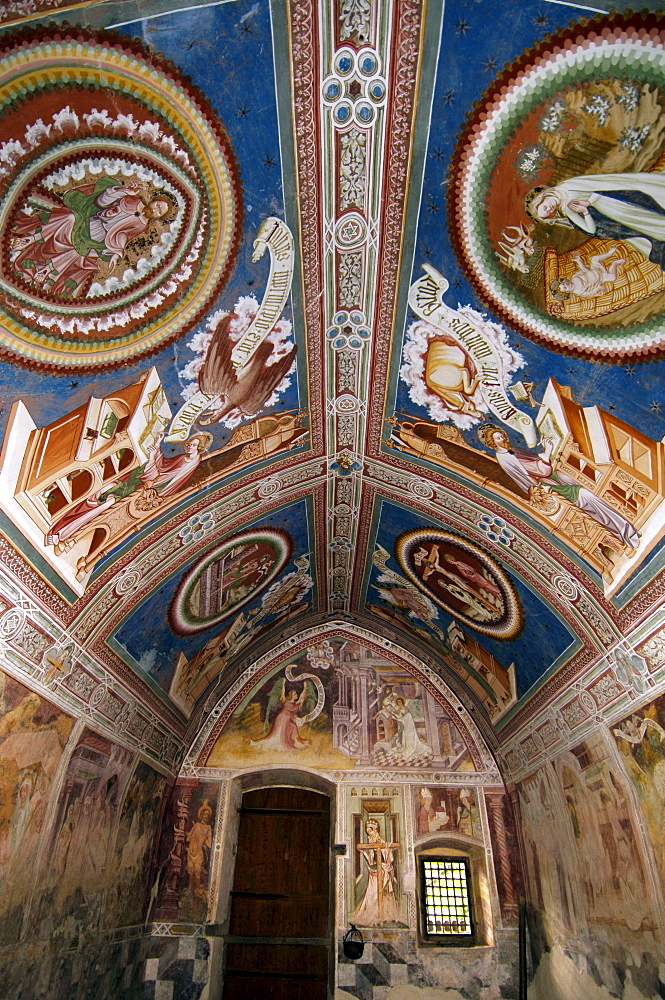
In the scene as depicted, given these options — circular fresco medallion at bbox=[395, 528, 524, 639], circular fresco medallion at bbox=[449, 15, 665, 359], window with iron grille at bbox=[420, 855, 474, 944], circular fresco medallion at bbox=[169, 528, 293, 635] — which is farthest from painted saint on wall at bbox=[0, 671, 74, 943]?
window with iron grille at bbox=[420, 855, 474, 944]

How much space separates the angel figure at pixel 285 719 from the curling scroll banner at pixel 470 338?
8453 millimetres

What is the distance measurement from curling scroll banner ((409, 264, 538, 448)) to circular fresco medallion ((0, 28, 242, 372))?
1.83 meters

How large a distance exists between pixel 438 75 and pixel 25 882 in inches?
347

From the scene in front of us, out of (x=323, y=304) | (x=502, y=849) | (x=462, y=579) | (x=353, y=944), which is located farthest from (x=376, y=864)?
(x=323, y=304)

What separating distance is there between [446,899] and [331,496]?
25.3ft

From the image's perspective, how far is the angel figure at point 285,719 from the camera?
499 inches

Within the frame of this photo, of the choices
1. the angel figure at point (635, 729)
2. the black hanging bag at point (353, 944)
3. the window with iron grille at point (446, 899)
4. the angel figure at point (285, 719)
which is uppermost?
the angel figure at point (285, 719)

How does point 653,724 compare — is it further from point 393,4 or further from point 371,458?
point 393,4

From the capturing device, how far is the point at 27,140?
4297 mm

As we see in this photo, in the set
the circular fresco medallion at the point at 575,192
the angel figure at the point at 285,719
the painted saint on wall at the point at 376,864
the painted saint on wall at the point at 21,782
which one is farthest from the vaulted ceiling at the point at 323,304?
the painted saint on wall at the point at 376,864

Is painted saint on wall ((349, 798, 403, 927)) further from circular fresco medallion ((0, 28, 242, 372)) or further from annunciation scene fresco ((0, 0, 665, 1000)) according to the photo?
circular fresco medallion ((0, 28, 242, 372))

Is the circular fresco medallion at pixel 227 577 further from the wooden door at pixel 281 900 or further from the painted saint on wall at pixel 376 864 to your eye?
the painted saint on wall at pixel 376 864

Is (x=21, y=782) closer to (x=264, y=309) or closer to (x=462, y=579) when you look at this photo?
(x=264, y=309)

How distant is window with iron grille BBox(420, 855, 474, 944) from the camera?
11.0m
